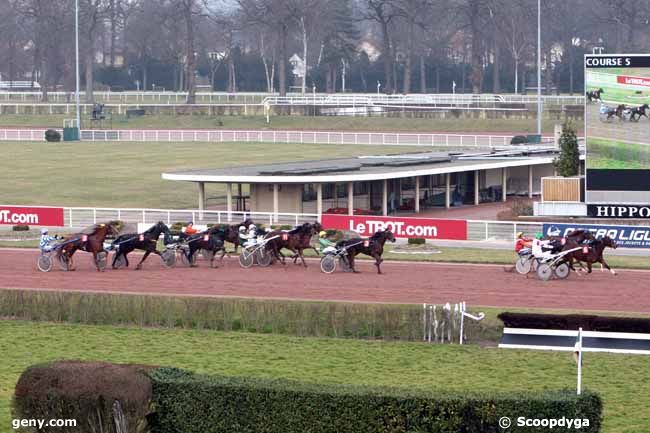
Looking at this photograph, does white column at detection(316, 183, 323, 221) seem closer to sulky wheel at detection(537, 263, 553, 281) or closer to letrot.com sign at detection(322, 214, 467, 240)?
letrot.com sign at detection(322, 214, 467, 240)

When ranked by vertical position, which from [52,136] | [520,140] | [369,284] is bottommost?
[369,284]

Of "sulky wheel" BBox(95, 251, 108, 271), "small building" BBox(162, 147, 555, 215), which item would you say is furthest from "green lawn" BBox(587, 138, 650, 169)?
"sulky wheel" BBox(95, 251, 108, 271)

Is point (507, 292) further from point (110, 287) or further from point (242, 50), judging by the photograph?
point (242, 50)

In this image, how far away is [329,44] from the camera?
96375 millimetres

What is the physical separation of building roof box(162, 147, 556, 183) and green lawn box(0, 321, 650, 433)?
16860mm

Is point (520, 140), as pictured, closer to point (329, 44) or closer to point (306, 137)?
point (306, 137)

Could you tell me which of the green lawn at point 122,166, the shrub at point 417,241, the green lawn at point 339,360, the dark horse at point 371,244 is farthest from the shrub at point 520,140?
the green lawn at point 339,360

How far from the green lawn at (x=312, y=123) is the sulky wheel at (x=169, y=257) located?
4175 centimetres

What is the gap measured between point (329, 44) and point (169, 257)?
233 ft

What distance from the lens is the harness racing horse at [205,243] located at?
26.6m

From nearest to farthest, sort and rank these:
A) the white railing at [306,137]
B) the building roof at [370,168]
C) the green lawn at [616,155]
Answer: the green lawn at [616,155] → the building roof at [370,168] → the white railing at [306,137]

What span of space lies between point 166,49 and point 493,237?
7298 cm

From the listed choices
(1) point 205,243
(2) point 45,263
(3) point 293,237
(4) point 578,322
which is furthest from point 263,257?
(4) point 578,322

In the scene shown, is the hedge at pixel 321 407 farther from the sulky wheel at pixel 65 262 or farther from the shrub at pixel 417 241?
the shrub at pixel 417 241
